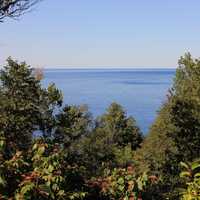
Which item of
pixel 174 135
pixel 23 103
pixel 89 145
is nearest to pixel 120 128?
pixel 89 145

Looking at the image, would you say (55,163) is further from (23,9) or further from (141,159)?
(141,159)

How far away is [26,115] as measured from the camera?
33.0 metres

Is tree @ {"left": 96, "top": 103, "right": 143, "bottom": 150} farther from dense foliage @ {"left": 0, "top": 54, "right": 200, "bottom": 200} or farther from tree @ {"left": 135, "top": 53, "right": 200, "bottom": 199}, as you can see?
tree @ {"left": 135, "top": 53, "right": 200, "bottom": 199}

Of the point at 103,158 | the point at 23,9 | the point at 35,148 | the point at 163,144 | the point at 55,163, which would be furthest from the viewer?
the point at 103,158

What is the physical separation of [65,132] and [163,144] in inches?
284

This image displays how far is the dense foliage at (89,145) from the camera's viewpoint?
7.17 meters

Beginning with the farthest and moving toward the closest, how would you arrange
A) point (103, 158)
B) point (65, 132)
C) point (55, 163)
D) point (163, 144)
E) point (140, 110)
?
point (140, 110) → point (103, 158) → point (65, 132) → point (163, 144) → point (55, 163)

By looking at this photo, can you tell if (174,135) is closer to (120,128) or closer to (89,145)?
(89,145)

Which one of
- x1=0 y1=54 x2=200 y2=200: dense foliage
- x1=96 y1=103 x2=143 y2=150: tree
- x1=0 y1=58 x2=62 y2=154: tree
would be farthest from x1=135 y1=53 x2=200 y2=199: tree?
x1=96 y1=103 x2=143 y2=150: tree

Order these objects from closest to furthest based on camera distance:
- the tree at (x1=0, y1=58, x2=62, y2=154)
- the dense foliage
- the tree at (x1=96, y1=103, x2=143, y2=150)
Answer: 1. the dense foliage
2. the tree at (x1=0, y1=58, x2=62, y2=154)
3. the tree at (x1=96, y1=103, x2=143, y2=150)

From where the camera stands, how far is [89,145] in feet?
157

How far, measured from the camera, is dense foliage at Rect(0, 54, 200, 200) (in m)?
7.17

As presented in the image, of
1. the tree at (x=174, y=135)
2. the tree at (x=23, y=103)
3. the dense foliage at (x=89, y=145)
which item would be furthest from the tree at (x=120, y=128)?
the tree at (x=23, y=103)

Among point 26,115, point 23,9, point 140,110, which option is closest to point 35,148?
point 23,9
